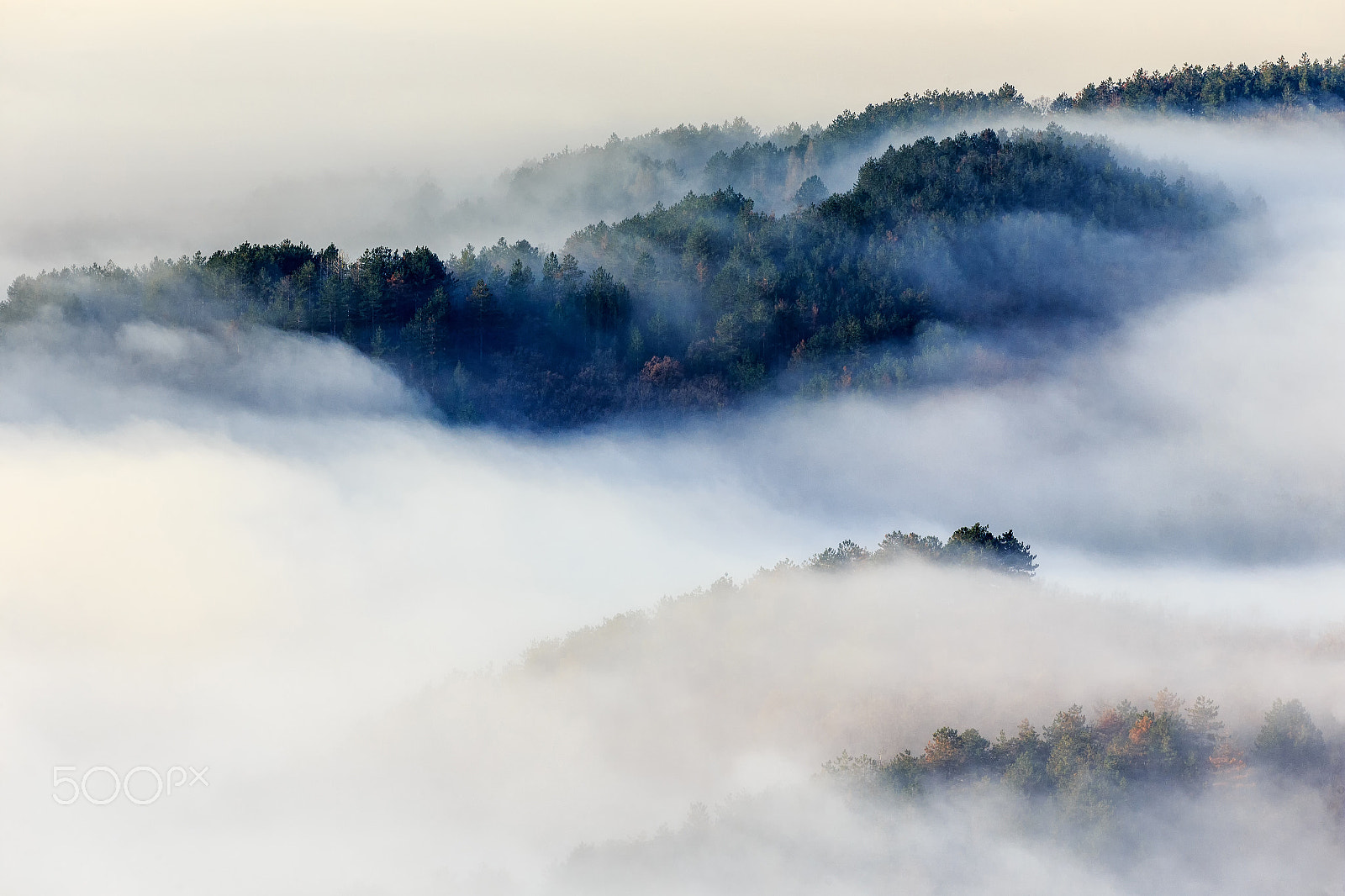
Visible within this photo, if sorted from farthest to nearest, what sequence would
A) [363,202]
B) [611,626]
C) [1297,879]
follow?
[363,202]
[611,626]
[1297,879]

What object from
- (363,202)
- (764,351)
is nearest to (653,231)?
(764,351)

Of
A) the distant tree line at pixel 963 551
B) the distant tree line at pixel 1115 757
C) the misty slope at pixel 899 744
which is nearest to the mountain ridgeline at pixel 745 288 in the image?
the misty slope at pixel 899 744

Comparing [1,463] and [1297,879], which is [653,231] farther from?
[1297,879]

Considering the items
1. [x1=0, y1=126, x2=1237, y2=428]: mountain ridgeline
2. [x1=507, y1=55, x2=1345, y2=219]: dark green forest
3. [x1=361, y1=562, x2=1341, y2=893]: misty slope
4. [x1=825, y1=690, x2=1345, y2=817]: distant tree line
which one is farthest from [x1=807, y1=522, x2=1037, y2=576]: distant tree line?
[x1=507, y1=55, x2=1345, y2=219]: dark green forest

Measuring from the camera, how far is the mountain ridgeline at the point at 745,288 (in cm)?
10881

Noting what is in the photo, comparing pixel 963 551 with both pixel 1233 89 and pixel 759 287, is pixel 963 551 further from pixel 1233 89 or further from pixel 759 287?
pixel 1233 89

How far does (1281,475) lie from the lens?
120 meters

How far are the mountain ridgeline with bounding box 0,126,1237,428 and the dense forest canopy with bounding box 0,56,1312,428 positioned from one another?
141 millimetres

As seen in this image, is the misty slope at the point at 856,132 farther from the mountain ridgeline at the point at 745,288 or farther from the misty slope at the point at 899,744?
the misty slope at the point at 899,744

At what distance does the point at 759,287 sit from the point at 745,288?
46.6 inches

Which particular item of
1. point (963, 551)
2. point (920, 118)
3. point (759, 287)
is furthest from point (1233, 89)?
point (963, 551)

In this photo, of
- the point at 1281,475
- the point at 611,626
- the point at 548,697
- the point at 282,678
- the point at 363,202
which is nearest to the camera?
the point at 548,697

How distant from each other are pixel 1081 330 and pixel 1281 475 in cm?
1676

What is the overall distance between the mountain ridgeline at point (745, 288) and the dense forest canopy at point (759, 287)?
0.46ft
